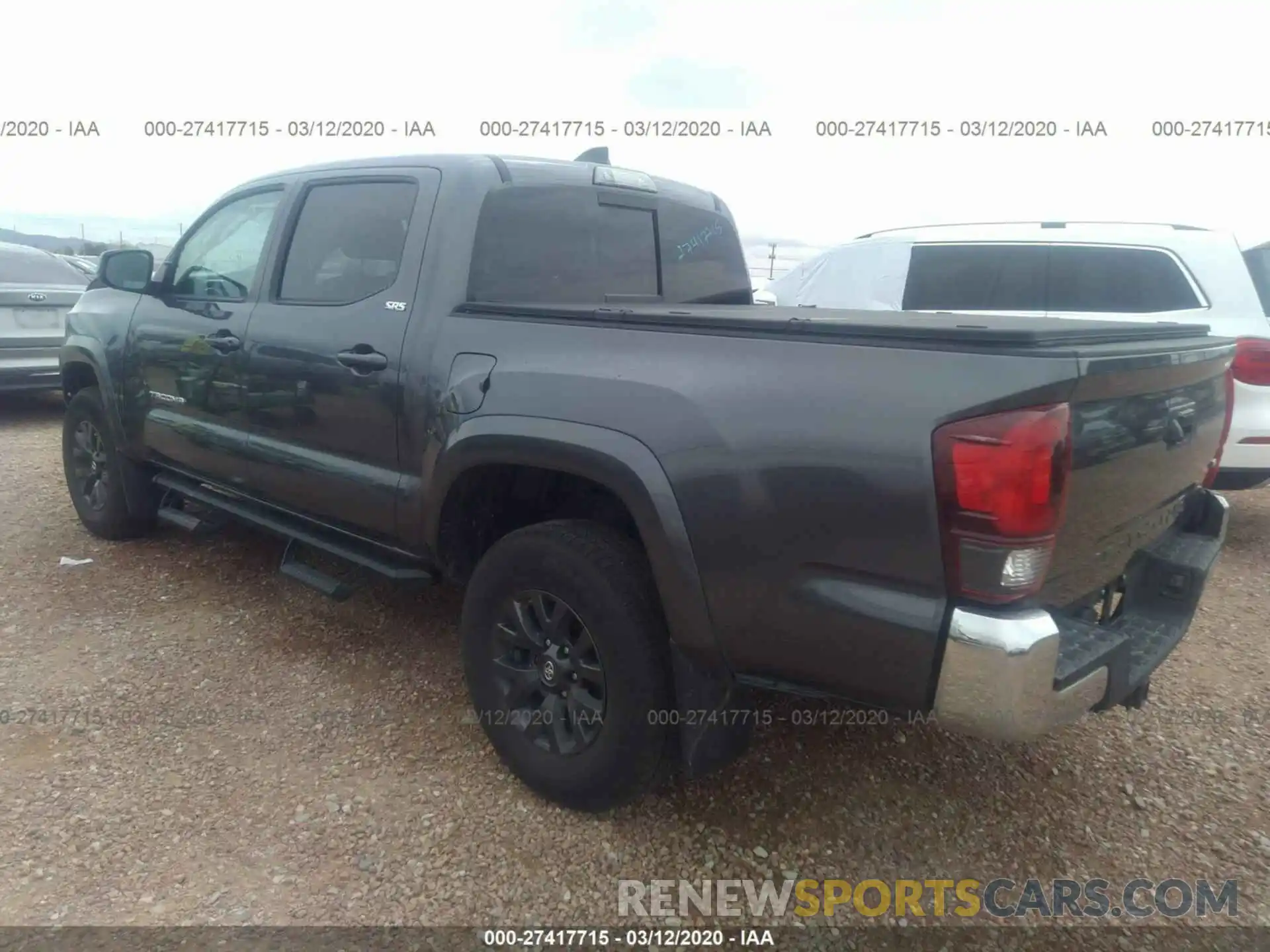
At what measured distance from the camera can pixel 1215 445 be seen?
8.54 ft

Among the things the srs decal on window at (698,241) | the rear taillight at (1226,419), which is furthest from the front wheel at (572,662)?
the rear taillight at (1226,419)

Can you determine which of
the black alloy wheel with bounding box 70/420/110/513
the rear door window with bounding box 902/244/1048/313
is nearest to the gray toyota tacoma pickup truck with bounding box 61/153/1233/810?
the black alloy wheel with bounding box 70/420/110/513

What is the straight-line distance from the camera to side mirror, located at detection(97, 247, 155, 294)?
3.96m

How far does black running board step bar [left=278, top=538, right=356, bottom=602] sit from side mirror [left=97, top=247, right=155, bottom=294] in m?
1.53

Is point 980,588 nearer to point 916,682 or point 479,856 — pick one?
point 916,682

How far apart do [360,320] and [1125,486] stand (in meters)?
2.32

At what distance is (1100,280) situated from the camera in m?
5.43

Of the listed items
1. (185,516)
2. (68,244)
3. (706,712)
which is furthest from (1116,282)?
(68,244)

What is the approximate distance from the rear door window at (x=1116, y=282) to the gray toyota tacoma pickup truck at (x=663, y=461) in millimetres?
2977

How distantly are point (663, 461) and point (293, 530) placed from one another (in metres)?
1.91

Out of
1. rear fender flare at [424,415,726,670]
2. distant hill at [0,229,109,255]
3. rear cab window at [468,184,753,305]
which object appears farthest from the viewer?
distant hill at [0,229,109,255]

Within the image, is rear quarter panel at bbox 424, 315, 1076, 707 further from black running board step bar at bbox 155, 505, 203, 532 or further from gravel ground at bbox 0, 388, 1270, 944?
black running board step bar at bbox 155, 505, 203, 532

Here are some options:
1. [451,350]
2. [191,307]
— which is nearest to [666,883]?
[451,350]

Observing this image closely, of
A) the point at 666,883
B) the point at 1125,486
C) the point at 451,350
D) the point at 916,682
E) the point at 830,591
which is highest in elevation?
the point at 451,350
